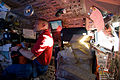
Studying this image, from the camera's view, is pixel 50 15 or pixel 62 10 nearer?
pixel 62 10

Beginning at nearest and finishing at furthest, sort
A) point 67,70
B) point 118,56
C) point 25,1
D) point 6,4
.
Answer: point 67,70 → point 118,56 → point 25,1 → point 6,4

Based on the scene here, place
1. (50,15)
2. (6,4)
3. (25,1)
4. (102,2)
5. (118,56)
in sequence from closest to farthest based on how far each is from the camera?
(102,2) → (118,56) → (25,1) → (50,15) → (6,4)

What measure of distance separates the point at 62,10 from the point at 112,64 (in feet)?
8.08

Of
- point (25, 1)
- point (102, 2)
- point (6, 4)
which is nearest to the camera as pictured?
point (102, 2)

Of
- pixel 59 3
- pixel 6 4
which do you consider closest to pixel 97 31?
pixel 59 3

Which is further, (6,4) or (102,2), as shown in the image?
(6,4)

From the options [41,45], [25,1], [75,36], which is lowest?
[41,45]

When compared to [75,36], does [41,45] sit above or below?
below

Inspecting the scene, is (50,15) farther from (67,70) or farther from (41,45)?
(67,70)

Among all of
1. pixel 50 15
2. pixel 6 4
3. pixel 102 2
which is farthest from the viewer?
pixel 6 4

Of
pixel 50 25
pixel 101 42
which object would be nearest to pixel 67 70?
pixel 101 42

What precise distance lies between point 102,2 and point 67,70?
78.7 inches

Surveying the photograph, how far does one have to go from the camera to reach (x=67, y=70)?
7.23ft

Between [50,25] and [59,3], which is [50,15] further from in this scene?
[59,3]
